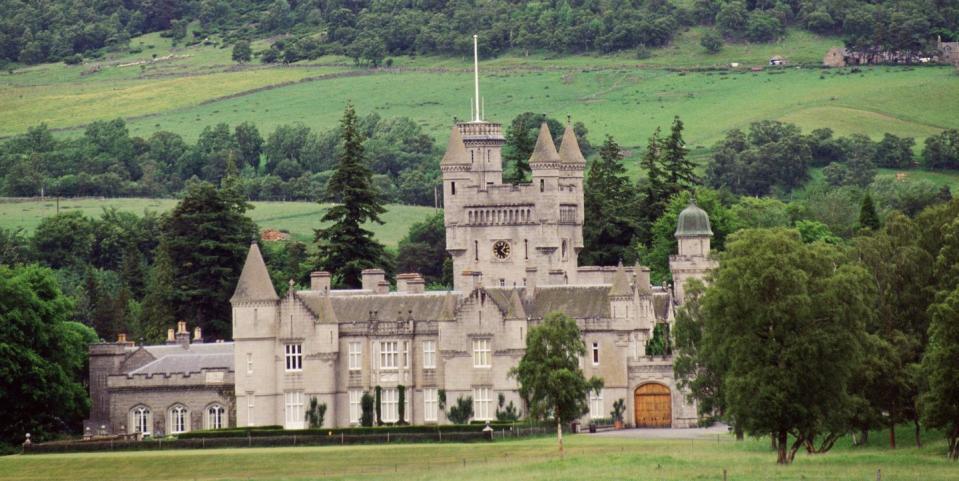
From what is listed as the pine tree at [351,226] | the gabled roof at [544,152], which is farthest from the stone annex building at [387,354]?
the pine tree at [351,226]

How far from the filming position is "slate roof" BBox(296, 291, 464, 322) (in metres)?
112

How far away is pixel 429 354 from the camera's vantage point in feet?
365

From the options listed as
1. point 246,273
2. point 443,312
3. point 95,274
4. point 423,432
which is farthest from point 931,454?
point 95,274

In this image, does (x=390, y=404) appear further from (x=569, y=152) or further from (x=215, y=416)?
(x=569, y=152)

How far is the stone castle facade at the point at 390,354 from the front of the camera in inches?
4281

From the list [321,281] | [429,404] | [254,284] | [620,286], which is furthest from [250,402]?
[620,286]

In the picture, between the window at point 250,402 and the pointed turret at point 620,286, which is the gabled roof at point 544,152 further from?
the window at point 250,402

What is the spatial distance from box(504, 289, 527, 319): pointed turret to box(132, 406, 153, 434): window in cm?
1787

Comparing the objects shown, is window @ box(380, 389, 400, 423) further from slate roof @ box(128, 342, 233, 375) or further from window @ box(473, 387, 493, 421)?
slate roof @ box(128, 342, 233, 375)

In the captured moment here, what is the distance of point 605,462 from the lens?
83.9 m

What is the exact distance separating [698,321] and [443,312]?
14.7m

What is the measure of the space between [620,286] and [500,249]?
1277cm

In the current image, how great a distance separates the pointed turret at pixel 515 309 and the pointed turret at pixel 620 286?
13.4ft

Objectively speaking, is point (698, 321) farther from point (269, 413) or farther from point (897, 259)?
point (269, 413)
